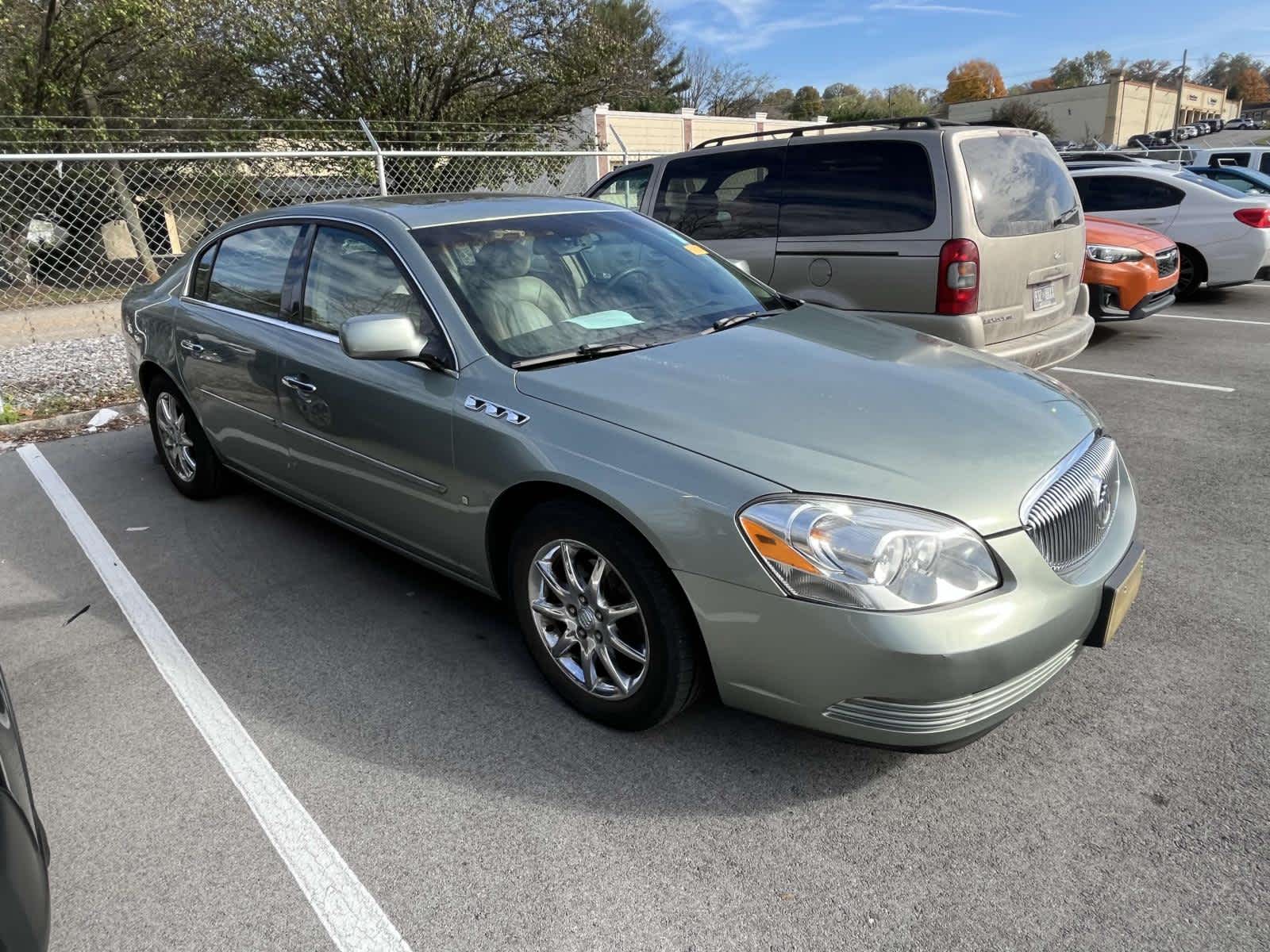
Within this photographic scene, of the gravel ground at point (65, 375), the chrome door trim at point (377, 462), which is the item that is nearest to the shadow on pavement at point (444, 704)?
the chrome door trim at point (377, 462)

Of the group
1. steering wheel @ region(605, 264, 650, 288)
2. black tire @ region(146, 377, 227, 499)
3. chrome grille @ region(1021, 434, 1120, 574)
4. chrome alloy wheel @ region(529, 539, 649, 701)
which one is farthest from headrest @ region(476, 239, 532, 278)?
black tire @ region(146, 377, 227, 499)

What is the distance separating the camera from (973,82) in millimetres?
107000

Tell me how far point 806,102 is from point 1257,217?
→ 80.5m

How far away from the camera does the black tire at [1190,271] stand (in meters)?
10.6

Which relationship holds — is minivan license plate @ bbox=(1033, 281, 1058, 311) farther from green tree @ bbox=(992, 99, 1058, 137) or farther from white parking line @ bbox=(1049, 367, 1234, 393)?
green tree @ bbox=(992, 99, 1058, 137)

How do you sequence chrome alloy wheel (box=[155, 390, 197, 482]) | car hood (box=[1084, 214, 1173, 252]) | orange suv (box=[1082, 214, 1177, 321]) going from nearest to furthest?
chrome alloy wheel (box=[155, 390, 197, 482])
orange suv (box=[1082, 214, 1177, 321])
car hood (box=[1084, 214, 1173, 252])

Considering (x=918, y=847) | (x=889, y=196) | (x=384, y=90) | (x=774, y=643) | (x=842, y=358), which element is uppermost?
(x=384, y=90)

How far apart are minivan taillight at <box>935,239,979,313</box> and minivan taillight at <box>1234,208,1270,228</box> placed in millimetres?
7073

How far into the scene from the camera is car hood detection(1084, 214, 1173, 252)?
812cm

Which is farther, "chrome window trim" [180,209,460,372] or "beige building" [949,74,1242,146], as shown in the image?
"beige building" [949,74,1242,146]

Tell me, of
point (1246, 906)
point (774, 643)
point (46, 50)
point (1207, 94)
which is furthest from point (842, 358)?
point (1207, 94)

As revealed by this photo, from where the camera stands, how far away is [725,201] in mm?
6418

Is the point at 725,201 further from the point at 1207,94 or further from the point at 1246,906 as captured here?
the point at 1207,94

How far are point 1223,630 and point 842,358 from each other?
1.72 metres
